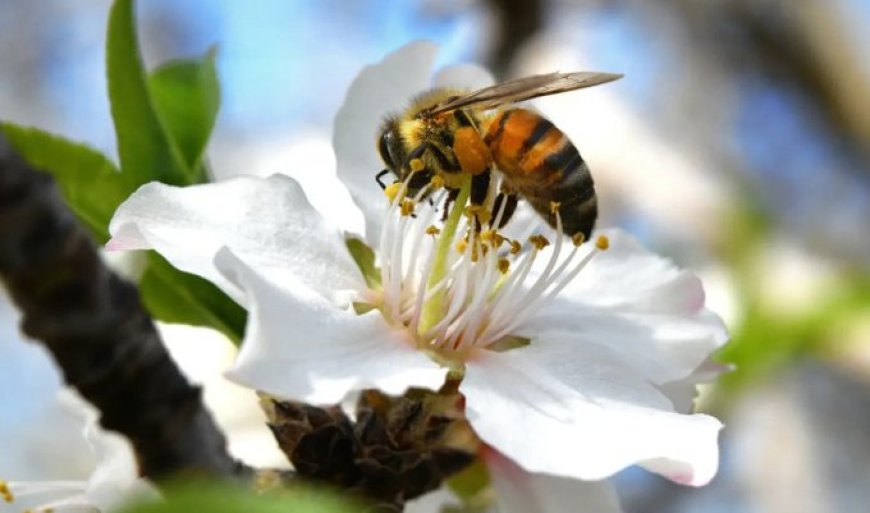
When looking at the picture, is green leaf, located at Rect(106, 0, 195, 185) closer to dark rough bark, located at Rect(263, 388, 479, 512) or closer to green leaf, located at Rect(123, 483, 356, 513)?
dark rough bark, located at Rect(263, 388, 479, 512)

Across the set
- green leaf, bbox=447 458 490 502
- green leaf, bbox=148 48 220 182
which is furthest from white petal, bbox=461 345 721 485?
green leaf, bbox=148 48 220 182

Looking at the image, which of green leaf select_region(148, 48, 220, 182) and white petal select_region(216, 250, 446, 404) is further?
green leaf select_region(148, 48, 220, 182)

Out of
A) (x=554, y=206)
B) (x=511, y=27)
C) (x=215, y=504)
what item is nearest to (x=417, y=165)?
(x=554, y=206)

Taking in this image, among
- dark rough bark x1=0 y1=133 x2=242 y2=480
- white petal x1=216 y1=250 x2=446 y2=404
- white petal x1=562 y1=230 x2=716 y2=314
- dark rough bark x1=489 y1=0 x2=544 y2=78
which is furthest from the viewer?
dark rough bark x1=489 y1=0 x2=544 y2=78

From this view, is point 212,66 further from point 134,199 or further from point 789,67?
point 789,67

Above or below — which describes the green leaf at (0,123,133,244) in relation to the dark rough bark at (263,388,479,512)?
above

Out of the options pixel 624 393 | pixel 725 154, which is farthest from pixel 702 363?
pixel 725 154
